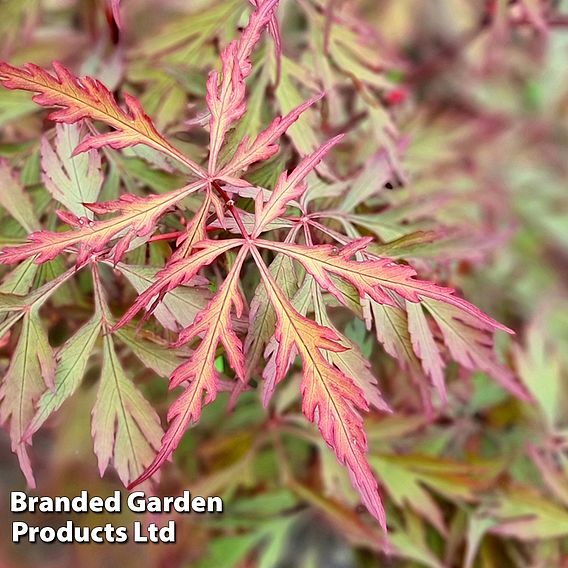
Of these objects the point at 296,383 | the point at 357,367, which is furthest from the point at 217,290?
the point at 296,383

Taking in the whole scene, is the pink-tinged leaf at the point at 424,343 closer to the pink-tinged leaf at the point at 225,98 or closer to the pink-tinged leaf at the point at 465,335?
the pink-tinged leaf at the point at 465,335

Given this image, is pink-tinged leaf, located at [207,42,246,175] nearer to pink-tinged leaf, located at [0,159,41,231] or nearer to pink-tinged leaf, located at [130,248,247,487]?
pink-tinged leaf, located at [130,248,247,487]

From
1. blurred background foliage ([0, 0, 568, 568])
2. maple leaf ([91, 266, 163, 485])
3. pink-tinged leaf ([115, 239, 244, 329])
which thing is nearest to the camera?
pink-tinged leaf ([115, 239, 244, 329])

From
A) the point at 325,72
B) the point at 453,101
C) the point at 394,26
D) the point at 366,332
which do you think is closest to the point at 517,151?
the point at 453,101

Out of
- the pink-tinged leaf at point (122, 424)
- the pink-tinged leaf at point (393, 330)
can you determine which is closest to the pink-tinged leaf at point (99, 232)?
the pink-tinged leaf at point (122, 424)

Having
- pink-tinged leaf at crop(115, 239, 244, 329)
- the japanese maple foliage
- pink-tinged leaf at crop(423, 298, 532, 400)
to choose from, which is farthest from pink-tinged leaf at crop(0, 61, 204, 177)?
pink-tinged leaf at crop(423, 298, 532, 400)

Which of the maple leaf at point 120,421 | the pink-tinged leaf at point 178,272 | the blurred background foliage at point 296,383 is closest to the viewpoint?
the pink-tinged leaf at point 178,272

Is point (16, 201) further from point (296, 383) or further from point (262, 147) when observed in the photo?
point (296, 383)
